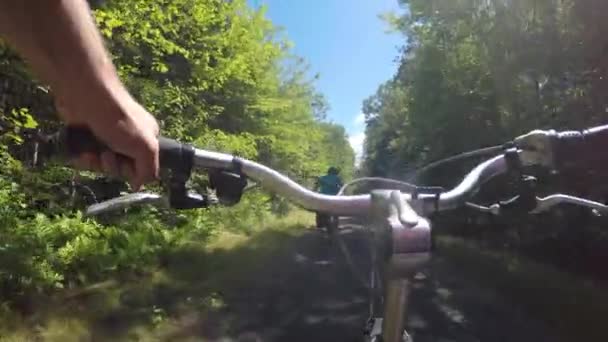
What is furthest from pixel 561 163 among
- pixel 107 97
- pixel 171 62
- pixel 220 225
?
pixel 220 225

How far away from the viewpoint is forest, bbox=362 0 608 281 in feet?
23.8

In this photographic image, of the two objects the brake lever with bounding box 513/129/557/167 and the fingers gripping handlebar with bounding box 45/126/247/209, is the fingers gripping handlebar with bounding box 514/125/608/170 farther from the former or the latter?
the fingers gripping handlebar with bounding box 45/126/247/209

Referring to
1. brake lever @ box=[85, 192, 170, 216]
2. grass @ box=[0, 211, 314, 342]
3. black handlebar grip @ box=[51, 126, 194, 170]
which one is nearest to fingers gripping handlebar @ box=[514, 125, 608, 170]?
black handlebar grip @ box=[51, 126, 194, 170]

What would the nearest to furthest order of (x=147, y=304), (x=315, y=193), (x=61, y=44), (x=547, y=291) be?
(x=61, y=44)
(x=315, y=193)
(x=147, y=304)
(x=547, y=291)

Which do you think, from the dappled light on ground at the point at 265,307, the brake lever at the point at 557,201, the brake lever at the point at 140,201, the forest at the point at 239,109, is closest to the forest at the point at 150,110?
the forest at the point at 239,109

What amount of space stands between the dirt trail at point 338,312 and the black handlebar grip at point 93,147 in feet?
12.9

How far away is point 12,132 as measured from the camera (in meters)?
5.16

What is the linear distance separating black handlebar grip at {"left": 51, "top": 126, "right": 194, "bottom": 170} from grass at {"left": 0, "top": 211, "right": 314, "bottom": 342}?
16.6 ft

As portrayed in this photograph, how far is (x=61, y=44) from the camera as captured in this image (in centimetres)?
85

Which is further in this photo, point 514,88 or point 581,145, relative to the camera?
point 514,88

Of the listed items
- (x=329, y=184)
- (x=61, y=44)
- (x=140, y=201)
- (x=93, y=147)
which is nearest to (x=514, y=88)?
(x=329, y=184)

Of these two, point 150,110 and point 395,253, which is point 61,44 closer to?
point 395,253

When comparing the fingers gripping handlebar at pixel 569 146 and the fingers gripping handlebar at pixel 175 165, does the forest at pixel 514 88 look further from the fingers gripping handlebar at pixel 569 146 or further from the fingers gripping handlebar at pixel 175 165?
the fingers gripping handlebar at pixel 175 165

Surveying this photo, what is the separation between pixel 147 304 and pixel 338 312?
2.60 meters
